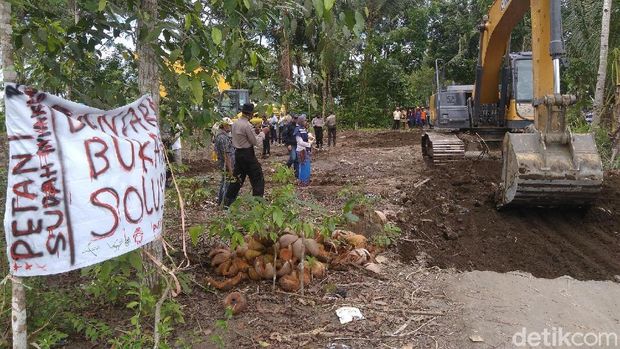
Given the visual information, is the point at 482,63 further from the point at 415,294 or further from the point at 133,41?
the point at 133,41

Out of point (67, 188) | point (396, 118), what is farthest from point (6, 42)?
point (396, 118)

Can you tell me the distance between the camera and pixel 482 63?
1009 centimetres

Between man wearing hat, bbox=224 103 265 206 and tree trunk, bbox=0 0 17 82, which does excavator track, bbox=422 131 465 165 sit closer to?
man wearing hat, bbox=224 103 265 206

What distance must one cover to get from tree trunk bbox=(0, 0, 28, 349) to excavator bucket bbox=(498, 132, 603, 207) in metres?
5.29

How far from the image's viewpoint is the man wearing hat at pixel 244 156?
757 centimetres

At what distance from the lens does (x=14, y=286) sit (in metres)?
2.88

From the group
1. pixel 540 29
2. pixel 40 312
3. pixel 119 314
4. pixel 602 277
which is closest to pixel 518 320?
pixel 602 277

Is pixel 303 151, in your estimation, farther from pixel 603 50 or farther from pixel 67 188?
pixel 67 188

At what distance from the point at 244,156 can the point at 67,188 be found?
4894mm

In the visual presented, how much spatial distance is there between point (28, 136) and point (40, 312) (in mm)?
1443

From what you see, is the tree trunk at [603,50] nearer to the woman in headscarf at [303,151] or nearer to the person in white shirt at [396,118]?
the woman in headscarf at [303,151]

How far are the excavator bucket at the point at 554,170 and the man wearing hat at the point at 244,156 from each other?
359cm

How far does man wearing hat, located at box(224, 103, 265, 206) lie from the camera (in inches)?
298

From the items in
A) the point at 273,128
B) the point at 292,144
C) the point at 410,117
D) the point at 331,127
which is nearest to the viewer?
the point at 292,144
